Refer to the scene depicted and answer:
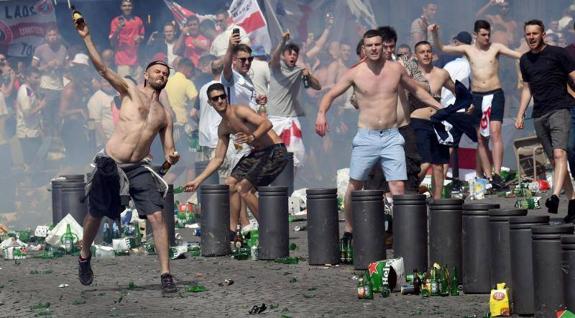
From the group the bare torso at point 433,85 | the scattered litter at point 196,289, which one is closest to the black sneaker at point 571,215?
the bare torso at point 433,85

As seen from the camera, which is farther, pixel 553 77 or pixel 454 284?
pixel 553 77

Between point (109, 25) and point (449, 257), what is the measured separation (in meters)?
14.5

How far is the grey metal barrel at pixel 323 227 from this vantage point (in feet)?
52.9

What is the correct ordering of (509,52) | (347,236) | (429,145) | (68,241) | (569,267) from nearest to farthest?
(569,267), (347,236), (68,241), (429,145), (509,52)

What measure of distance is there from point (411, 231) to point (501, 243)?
1.73 meters

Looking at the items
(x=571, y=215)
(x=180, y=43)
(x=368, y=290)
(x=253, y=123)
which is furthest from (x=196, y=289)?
(x=180, y=43)

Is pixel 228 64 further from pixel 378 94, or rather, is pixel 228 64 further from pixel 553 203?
pixel 553 203

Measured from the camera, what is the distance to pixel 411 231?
48.5 feet

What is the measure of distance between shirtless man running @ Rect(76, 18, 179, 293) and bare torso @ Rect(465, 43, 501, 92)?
7.76 m

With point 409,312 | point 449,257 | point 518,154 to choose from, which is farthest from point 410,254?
point 518,154

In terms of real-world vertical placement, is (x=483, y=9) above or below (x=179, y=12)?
below

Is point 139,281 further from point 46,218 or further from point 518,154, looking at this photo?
point 46,218

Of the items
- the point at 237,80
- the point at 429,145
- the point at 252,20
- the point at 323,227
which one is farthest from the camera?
the point at 252,20

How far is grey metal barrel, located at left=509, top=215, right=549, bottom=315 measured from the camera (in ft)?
40.6
